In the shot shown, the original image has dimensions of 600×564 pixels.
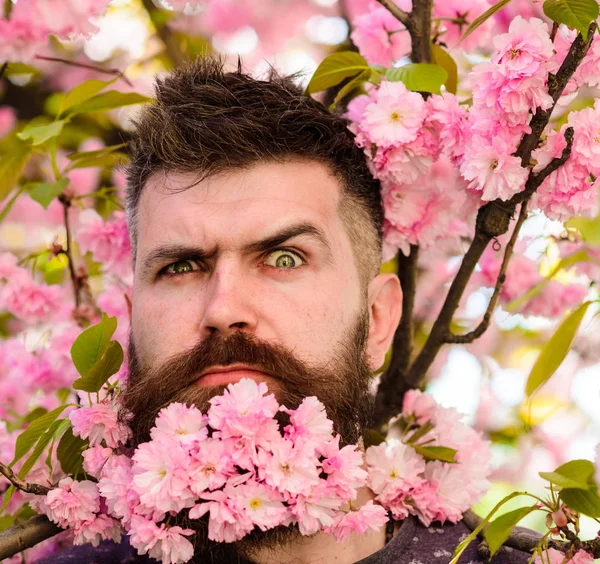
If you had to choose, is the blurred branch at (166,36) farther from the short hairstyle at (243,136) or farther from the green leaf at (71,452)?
the green leaf at (71,452)

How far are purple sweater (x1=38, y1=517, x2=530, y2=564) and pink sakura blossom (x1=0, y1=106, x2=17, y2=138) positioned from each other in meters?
2.32

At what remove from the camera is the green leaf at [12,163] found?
2332mm

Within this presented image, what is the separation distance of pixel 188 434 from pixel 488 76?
901 millimetres

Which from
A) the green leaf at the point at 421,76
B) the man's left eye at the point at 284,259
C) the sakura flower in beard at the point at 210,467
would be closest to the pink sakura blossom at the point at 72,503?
the sakura flower in beard at the point at 210,467

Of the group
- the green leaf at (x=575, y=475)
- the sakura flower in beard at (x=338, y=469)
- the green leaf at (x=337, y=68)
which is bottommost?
the green leaf at (x=575, y=475)

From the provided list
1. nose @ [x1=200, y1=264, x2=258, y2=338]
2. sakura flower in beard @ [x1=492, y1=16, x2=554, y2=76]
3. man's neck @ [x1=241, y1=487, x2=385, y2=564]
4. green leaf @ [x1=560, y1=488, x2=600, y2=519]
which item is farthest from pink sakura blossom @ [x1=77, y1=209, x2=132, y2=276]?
green leaf @ [x1=560, y1=488, x2=600, y2=519]

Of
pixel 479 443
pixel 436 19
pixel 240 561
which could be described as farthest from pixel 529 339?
pixel 240 561

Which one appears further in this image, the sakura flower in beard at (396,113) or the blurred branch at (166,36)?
the blurred branch at (166,36)

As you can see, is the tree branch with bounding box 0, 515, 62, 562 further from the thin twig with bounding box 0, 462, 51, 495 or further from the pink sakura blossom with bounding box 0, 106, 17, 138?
the pink sakura blossom with bounding box 0, 106, 17, 138

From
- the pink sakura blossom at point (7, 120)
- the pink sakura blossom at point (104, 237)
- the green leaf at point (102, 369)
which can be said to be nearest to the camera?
the green leaf at point (102, 369)

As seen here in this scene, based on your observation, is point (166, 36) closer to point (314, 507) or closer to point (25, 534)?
point (25, 534)

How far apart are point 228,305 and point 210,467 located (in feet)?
1.26

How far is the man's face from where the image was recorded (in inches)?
71.2

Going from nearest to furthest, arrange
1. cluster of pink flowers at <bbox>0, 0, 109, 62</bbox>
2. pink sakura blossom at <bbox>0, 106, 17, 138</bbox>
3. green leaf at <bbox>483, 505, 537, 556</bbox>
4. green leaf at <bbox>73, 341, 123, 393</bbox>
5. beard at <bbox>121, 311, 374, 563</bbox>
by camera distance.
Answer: green leaf at <bbox>483, 505, 537, 556</bbox> → green leaf at <bbox>73, 341, 123, 393</bbox> → beard at <bbox>121, 311, 374, 563</bbox> → cluster of pink flowers at <bbox>0, 0, 109, 62</bbox> → pink sakura blossom at <bbox>0, 106, 17, 138</bbox>
